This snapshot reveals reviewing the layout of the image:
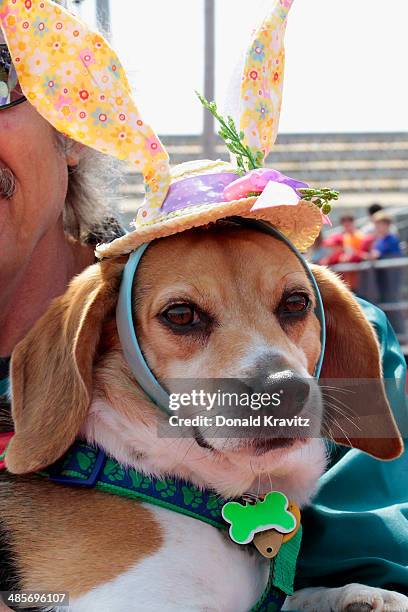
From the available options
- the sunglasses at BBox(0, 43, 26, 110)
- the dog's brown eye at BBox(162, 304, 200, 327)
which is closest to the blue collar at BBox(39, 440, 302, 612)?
the dog's brown eye at BBox(162, 304, 200, 327)

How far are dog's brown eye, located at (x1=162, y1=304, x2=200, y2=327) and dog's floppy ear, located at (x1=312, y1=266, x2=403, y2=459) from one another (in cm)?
46

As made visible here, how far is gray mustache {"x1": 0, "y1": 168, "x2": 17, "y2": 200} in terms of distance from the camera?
2684 millimetres

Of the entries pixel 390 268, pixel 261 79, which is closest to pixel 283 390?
pixel 261 79

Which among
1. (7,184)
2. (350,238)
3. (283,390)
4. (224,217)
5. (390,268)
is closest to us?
(283,390)

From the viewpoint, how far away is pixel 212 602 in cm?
206

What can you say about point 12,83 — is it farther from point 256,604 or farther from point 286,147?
point 286,147

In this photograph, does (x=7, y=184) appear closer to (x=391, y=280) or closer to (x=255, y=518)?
(x=255, y=518)

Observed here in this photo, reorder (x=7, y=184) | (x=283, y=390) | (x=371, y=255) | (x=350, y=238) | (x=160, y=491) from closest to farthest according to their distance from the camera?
(x=283, y=390), (x=160, y=491), (x=7, y=184), (x=371, y=255), (x=350, y=238)

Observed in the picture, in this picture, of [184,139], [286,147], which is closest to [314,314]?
[184,139]

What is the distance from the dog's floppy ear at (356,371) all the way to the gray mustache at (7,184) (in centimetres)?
93

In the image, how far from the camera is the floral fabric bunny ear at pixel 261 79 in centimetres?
231

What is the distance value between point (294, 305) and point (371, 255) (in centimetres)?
901

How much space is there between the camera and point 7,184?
8.85 feet

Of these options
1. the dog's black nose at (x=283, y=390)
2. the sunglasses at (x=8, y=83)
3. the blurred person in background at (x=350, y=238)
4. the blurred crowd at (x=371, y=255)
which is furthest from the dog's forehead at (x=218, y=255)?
the blurred person in background at (x=350, y=238)
